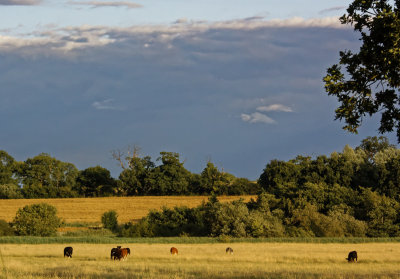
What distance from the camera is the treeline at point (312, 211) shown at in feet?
177

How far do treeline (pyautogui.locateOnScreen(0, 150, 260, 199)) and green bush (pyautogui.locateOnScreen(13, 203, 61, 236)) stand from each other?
43.7 m

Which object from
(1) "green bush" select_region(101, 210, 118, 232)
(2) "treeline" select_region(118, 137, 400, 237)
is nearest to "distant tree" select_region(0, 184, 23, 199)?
(1) "green bush" select_region(101, 210, 118, 232)

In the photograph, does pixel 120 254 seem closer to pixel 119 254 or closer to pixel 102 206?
pixel 119 254

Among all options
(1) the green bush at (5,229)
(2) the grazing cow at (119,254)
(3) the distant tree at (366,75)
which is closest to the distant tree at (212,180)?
(1) the green bush at (5,229)

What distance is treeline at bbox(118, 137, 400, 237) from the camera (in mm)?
53938

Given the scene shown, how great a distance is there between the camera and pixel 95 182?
108 metres

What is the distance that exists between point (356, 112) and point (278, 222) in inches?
1525

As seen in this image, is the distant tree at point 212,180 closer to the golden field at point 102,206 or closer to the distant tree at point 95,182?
the golden field at point 102,206

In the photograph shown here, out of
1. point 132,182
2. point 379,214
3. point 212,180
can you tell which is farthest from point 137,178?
point 379,214

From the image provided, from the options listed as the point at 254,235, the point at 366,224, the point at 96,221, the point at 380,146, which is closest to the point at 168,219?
the point at 254,235

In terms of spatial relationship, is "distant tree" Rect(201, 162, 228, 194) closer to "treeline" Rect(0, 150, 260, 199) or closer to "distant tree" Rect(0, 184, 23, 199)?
"treeline" Rect(0, 150, 260, 199)

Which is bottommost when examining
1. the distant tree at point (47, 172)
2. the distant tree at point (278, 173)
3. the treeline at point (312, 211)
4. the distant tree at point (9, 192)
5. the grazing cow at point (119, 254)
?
the grazing cow at point (119, 254)

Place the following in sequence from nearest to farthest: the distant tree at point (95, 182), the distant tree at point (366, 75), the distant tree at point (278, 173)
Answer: the distant tree at point (366, 75)
the distant tree at point (278, 173)
the distant tree at point (95, 182)

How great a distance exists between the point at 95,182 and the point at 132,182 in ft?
32.4
